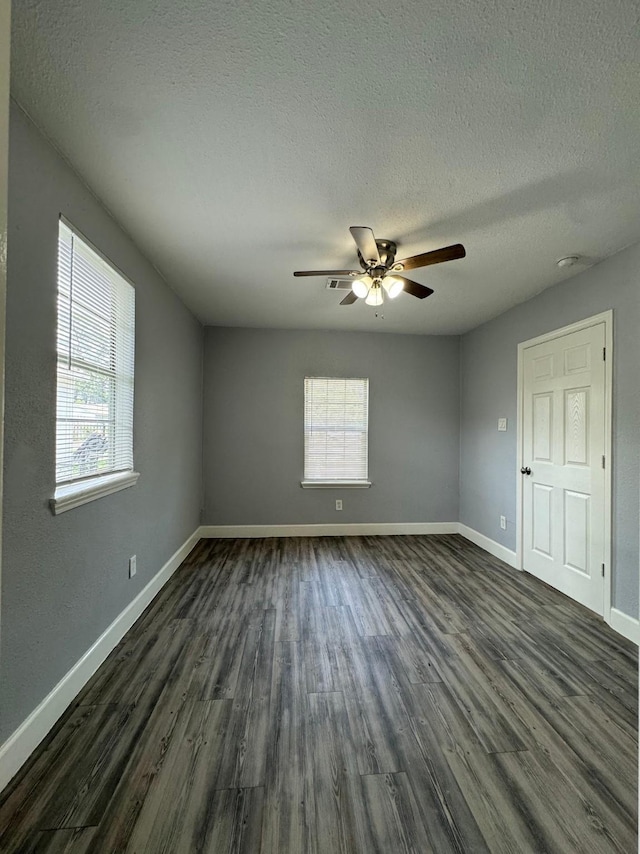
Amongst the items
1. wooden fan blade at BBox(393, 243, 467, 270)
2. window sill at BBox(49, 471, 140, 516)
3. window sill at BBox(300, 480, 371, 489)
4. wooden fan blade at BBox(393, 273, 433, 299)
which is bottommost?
window sill at BBox(300, 480, 371, 489)

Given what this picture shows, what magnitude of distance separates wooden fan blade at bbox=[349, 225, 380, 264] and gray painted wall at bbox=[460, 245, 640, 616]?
1.70 metres

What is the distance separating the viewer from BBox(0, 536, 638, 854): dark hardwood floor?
1.18m

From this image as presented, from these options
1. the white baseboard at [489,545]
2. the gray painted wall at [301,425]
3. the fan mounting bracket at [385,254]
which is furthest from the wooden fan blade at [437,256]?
the white baseboard at [489,545]

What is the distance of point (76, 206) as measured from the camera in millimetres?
1749

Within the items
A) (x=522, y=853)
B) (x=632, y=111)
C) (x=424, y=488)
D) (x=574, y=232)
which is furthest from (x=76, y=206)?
(x=424, y=488)

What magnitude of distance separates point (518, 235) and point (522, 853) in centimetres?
282

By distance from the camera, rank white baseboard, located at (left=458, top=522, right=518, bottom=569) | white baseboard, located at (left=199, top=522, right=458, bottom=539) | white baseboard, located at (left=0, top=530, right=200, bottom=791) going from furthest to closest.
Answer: white baseboard, located at (left=199, top=522, right=458, bottom=539), white baseboard, located at (left=458, top=522, right=518, bottom=569), white baseboard, located at (left=0, top=530, right=200, bottom=791)

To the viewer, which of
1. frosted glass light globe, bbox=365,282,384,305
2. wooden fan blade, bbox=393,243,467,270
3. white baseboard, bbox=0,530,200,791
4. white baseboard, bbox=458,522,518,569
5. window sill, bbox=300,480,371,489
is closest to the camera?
white baseboard, bbox=0,530,200,791

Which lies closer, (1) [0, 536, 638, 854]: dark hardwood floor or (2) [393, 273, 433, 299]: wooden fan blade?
(1) [0, 536, 638, 854]: dark hardwood floor

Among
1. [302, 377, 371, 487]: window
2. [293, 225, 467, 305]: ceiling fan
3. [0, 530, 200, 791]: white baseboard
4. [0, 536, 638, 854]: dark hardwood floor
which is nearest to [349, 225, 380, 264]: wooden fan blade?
[293, 225, 467, 305]: ceiling fan

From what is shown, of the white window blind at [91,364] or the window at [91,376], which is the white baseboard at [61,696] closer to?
the window at [91,376]

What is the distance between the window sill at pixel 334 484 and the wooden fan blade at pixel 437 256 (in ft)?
9.19

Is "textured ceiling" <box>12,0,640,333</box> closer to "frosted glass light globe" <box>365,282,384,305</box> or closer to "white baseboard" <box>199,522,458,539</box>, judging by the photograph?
"frosted glass light globe" <box>365,282,384,305</box>

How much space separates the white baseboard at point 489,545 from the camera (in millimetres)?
3536
